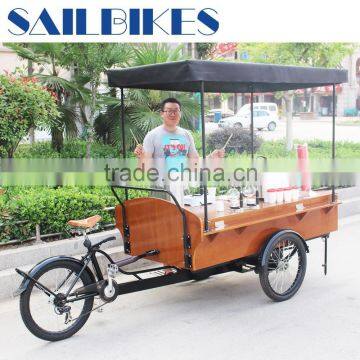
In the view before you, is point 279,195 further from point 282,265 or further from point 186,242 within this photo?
point 186,242

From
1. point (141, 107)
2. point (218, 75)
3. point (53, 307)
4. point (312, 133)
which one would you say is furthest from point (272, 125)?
point (53, 307)

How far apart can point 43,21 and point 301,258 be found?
619 centimetres

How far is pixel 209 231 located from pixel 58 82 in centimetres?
603

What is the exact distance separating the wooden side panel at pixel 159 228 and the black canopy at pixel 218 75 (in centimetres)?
93

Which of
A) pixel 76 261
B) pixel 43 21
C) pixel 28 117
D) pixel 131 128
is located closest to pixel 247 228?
pixel 76 261

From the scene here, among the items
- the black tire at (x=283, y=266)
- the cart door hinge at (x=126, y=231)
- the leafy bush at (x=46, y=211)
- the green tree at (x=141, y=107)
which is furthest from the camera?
the green tree at (x=141, y=107)

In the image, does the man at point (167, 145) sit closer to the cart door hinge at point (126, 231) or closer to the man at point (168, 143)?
the man at point (168, 143)

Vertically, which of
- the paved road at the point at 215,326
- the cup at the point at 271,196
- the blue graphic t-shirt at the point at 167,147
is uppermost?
the blue graphic t-shirt at the point at 167,147

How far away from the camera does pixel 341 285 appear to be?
517 cm

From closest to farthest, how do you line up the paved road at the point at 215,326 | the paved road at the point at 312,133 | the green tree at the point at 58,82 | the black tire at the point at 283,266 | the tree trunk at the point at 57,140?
1. the paved road at the point at 215,326
2. the black tire at the point at 283,266
3. the green tree at the point at 58,82
4. the tree trunk at the point at 57,140
5. the paved road at the point at 312,133

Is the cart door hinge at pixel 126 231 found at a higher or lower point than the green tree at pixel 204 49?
lower

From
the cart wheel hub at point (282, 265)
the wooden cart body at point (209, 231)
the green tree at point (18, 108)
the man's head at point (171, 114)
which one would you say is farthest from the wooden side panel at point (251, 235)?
the green tree at point (18, 108)

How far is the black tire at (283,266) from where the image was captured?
4.57 meters

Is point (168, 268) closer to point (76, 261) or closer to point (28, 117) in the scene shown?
point (76, 261)
